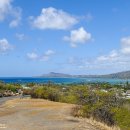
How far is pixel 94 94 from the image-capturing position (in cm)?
3638

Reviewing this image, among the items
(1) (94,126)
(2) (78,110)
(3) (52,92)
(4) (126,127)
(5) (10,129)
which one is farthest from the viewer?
(3) (52,92)

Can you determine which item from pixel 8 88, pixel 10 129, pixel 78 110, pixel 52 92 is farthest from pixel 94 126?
pixel 8 88

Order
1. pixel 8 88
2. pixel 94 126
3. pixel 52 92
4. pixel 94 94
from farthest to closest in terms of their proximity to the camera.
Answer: pixel 8 88 < pixel 52 92 < pixel 94 94 < pixel 94 126

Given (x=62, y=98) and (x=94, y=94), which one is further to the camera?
(x=62, y=98)

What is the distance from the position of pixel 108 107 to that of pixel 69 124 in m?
5.81

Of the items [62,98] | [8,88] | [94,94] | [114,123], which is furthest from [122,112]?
[8,88]

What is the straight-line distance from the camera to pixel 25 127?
24.0 metres

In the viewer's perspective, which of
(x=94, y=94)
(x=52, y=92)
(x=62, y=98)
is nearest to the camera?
(x=94, y=94)

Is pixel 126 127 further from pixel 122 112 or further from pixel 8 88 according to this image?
pixel 8 88

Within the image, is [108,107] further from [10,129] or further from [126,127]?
[10,129]

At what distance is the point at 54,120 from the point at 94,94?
878 cm

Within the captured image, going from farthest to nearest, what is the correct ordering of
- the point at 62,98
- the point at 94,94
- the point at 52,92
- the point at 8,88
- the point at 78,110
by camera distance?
the point at 8,88
the point at 52,92
the point at 62,98
the point at 94,94
the point at 78,110

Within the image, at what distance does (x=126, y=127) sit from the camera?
90.1 feet

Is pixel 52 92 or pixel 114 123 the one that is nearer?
pixel 114 123
